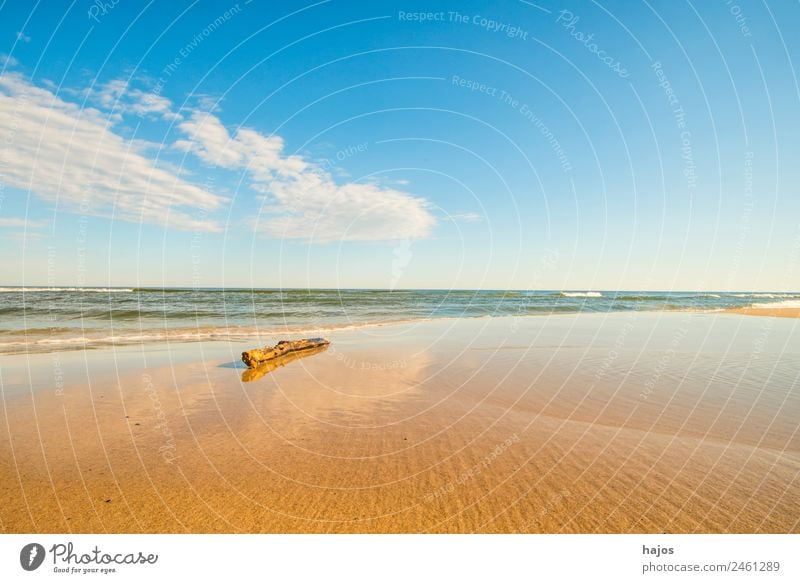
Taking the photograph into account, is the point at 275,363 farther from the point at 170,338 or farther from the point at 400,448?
the point at 170,338

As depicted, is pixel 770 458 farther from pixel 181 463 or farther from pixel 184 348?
pixel 184 348

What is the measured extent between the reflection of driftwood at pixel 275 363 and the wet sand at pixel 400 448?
340mm

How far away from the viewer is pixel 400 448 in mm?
6035

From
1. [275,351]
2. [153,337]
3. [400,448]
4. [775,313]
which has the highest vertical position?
[775,313]

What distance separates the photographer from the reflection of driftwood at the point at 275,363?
35.7 ft

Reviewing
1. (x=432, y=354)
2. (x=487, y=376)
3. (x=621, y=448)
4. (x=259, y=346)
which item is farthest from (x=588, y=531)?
(x=259, y=346)

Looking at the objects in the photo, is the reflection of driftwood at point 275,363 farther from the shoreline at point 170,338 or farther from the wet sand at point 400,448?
the shoreline at point 170,338

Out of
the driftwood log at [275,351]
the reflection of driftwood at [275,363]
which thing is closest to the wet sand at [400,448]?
the reflection of driftwood at [275,363]

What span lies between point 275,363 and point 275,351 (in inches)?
30.3

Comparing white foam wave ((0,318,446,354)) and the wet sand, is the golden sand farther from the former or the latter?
white foam wave ((0,318,446,354))

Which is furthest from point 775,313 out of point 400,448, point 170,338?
point 170,338

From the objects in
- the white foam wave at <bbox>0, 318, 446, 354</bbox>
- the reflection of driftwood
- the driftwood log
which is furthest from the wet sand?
the white foam wave at <bbox>0, 318, 446, 354</bbox>

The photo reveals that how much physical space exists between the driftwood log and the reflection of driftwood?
86 mm

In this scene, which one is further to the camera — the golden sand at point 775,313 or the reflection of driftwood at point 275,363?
the golden sand at point 775,313
